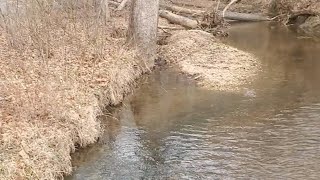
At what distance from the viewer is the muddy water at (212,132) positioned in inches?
300

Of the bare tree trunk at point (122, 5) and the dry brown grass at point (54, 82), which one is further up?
the bare tree trunk at point (122, 5)

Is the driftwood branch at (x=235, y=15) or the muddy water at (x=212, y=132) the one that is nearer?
the muddy water at (x=212, y=132)

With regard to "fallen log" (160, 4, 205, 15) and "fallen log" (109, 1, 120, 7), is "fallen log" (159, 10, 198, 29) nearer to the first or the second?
"fallen log" (160, 4, 205, 15)

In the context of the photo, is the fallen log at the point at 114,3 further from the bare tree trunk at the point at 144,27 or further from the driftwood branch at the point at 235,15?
the bare tree trunk at the point at 144,27

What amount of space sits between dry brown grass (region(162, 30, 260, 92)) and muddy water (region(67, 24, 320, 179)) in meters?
0.40

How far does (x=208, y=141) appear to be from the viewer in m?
8.70

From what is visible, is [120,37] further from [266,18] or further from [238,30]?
[266,18]

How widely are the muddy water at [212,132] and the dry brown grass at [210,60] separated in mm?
405

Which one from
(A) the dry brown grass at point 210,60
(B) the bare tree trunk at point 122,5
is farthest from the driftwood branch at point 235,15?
(A) the dry brown grass at point 210,60

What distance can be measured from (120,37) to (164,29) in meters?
3.91

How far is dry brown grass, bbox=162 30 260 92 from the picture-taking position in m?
12.6

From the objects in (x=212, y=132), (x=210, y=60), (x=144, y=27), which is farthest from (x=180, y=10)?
(x=212, y=132)

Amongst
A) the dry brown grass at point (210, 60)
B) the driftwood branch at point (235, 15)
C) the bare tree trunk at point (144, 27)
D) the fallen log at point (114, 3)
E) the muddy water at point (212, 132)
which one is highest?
the fallen log at point (114, 3)

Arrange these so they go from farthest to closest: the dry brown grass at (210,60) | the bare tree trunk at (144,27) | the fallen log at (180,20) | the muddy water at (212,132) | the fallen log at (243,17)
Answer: the fallen log at (243,17) < the fallen log at (180,20) < the bare tree trunk at (144,27) < the dry brown grass at (210,60) < the muddy water at (212,132)
